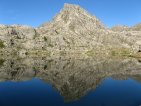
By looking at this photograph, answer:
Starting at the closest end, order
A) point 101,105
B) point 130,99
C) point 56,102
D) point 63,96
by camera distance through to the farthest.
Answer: point 101,105 < point 56,102 < point 130,99 < point 63,96

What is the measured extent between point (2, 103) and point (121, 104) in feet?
99.2

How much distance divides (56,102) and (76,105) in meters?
5.49

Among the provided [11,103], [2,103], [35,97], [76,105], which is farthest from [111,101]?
[2,103]

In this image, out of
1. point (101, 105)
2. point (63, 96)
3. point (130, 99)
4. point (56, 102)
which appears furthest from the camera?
point (63, 96)

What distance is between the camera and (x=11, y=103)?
30.5 m

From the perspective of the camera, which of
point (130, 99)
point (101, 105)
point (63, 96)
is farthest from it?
point (63, 96)

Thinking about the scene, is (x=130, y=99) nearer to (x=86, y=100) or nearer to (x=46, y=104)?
(x=86, y=100)

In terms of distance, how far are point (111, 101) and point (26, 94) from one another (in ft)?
82.9

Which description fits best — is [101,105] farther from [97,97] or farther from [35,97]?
[35,97]

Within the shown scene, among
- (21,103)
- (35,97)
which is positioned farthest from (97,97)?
(21,103)

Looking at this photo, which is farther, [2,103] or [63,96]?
[63,96]

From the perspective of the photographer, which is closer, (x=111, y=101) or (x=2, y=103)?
(x=2, y=103)

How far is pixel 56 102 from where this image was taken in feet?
104

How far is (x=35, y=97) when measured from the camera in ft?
114
